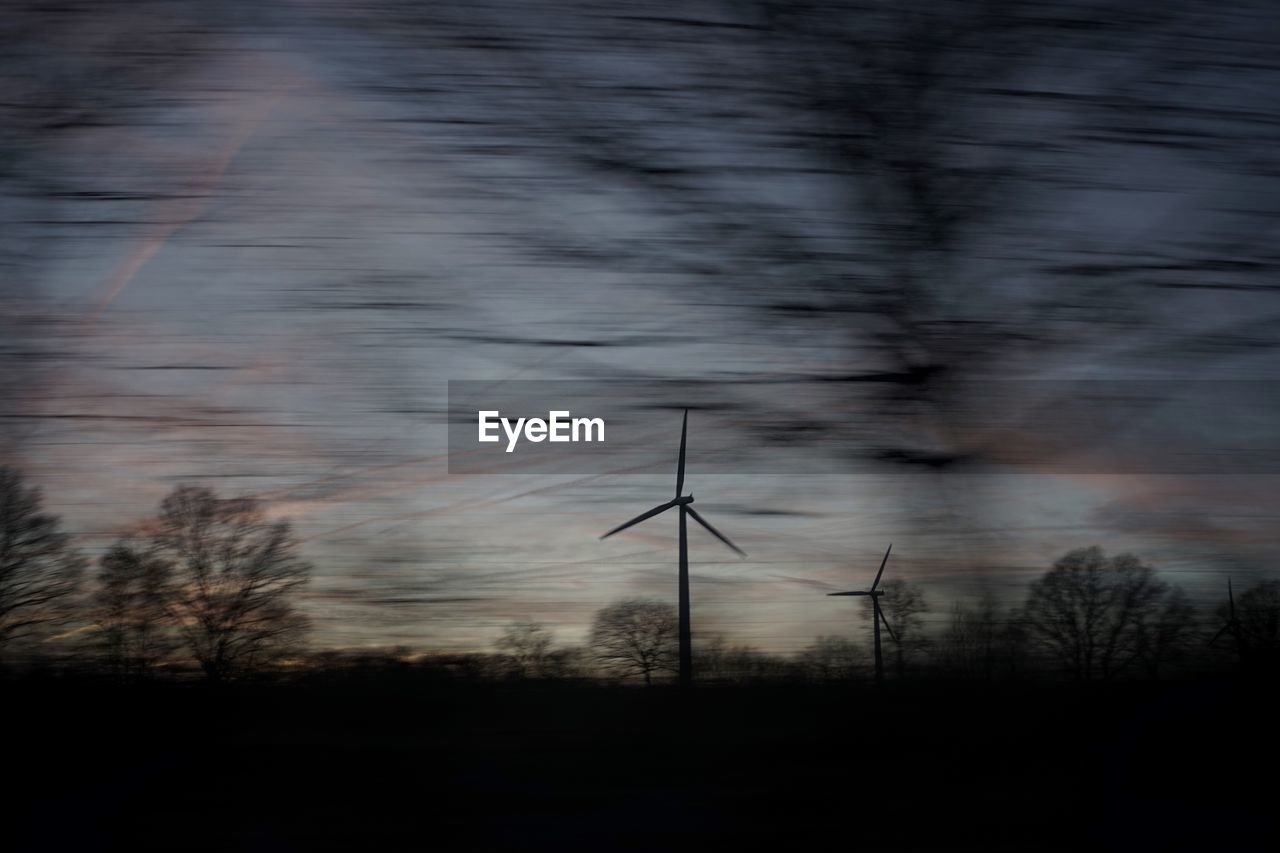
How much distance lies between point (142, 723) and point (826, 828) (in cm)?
250

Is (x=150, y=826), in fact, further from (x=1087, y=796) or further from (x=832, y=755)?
(x=1087, y=796)

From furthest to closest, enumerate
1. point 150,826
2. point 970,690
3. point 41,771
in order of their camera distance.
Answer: point 970,690 < point 41,771 < point 150,826

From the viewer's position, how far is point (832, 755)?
3273 millimetres

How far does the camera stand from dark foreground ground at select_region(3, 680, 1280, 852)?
3.00 m

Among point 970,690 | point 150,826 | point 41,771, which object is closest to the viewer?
point 150,826

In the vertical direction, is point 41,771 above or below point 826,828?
above

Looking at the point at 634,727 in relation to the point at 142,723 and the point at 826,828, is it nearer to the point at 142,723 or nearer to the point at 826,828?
the point at 826,828

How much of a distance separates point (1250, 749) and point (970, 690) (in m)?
0.99

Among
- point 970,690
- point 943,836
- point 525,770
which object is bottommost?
point 943,836

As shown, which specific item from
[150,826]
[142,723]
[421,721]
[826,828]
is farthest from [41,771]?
[826,828]

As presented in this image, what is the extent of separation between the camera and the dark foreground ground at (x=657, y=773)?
9.85ft

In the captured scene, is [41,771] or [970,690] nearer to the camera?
[41,771]

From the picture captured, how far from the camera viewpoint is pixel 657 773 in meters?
3.28

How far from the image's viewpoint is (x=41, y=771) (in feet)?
10.4
